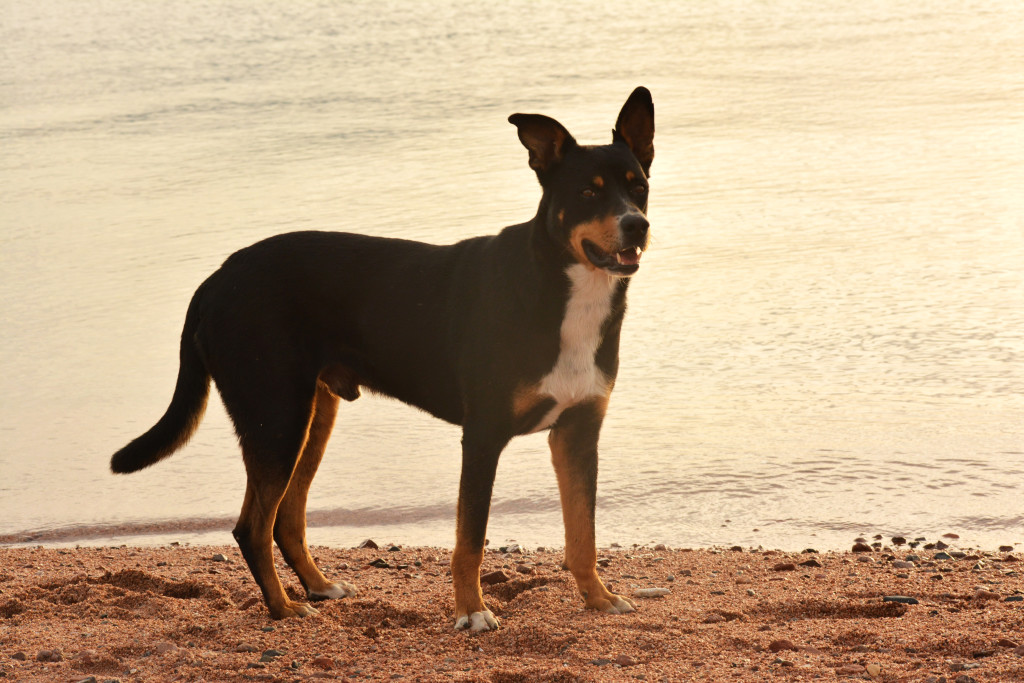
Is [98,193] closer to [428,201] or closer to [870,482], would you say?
[428,201]

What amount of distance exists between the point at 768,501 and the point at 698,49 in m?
20.1

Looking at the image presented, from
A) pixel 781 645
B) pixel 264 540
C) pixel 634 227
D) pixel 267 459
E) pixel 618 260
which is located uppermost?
pixel 634 227

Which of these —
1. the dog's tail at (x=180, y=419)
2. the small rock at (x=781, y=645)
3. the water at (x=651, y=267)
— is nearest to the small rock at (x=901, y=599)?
the small rock at (x=781, y=645)

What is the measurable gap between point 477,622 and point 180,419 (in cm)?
151

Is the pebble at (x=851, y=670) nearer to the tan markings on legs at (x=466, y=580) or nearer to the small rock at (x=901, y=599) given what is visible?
the small rock at (x=901, y=599)

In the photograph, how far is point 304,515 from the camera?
16.5 feet

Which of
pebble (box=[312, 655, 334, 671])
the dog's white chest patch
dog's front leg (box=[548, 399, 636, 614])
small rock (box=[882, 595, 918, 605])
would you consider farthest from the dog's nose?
pebble (box=[312, 655, 334, 671])

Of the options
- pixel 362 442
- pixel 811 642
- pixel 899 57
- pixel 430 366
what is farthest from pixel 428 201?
pixel 899 57

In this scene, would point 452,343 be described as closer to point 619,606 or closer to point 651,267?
point 619,606

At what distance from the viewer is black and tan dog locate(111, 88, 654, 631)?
4.41m

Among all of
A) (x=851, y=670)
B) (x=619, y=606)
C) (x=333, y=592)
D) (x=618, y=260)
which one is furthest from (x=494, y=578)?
(x=851, y=670)

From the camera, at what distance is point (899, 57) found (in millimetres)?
21578

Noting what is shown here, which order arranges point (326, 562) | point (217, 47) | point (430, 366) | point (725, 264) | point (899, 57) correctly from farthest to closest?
point (217, 47) → point (899, 57) → point (725, 264) → point (326, 562) → point (430, 366)

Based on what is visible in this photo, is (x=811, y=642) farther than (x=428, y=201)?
No
